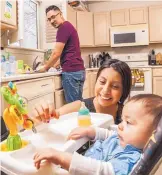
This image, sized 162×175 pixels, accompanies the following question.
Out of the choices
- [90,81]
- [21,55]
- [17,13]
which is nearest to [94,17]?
[90,81]

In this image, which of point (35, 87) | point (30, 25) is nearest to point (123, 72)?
point (35, 87)

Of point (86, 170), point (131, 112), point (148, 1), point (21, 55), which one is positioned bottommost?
point (86, 170)

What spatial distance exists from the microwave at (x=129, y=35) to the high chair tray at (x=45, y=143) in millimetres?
3795

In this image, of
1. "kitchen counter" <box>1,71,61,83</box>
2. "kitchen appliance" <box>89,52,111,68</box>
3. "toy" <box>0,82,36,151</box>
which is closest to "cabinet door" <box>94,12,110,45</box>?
"kitchen appliance" <box>89,52,111,68</box>

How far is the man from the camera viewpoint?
259 centimetres

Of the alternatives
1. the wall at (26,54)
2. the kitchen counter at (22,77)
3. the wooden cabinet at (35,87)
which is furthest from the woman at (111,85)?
the wall at (26,54)

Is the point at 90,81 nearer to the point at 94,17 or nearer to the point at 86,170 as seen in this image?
the point at 94,17

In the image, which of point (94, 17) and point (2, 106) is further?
point (94, 17)

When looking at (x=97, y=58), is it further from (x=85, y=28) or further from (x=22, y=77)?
(x=22, y=77)

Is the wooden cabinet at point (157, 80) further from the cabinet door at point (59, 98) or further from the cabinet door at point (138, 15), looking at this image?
the cabinet door at point (59, 98)

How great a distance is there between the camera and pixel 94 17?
4.84 meters

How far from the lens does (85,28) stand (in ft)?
15.7

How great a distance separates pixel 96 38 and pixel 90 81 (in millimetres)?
1092

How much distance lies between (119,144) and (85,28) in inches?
164
